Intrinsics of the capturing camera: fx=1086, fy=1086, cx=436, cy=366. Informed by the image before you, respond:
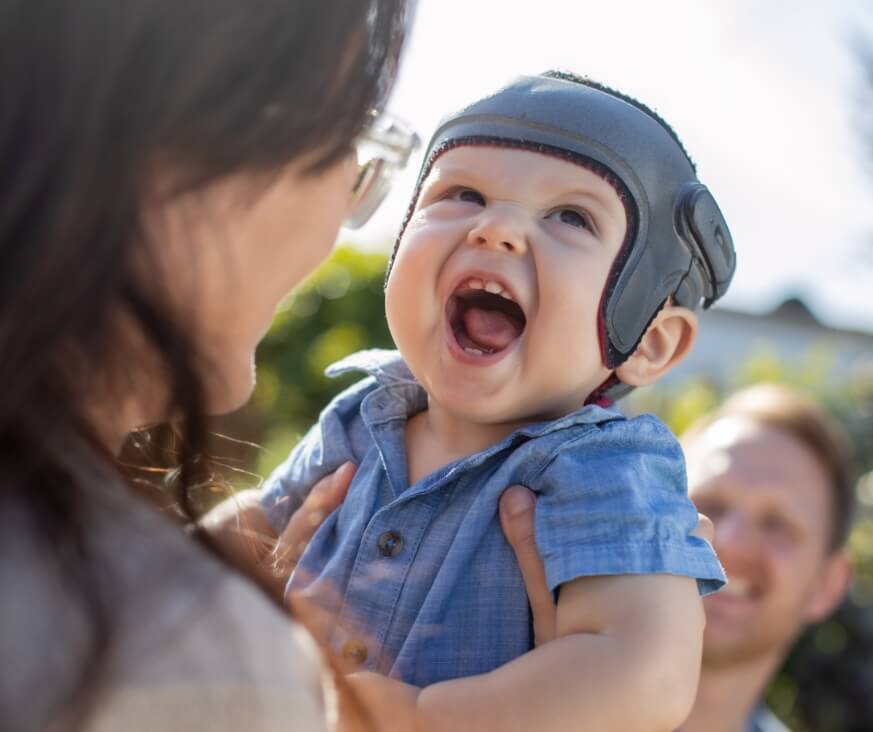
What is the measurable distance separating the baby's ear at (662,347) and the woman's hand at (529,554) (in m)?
0.41

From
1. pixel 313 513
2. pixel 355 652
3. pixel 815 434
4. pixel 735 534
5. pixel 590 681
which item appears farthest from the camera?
pixel 815 434

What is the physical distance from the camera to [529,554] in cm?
194

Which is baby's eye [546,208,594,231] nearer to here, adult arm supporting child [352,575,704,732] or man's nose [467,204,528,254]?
man's nose [467,204,528,254]

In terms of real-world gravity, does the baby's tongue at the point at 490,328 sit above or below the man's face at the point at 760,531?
above

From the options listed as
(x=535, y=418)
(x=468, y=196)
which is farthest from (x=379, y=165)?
(x=535, y=418)

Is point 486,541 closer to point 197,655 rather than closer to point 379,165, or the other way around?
point 379,165

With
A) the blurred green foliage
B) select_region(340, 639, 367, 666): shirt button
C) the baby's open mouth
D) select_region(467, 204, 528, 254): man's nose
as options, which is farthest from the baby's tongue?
the blurred green foliage

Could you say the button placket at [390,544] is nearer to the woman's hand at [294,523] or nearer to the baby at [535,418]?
the baby at [535,418]

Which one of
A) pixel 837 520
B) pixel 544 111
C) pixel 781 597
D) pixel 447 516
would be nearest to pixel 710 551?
pixel 447 516

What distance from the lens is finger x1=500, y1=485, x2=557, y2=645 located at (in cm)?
190

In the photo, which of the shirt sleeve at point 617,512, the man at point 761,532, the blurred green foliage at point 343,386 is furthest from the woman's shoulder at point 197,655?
the blurred green foliage at point 343,386

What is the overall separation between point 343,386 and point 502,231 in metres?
4.84

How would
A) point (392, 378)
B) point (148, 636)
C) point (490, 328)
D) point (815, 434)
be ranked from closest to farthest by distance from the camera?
1. point (148, 636)
2. point (490, 328)
3. point (392, 378)
4. point (815, 434)

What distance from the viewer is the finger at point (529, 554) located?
1904 mm
